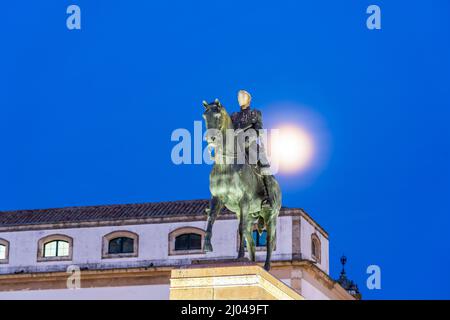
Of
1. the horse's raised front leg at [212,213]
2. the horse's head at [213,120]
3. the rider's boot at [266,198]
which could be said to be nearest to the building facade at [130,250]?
the rider's boot at [266,198]

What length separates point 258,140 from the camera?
26.0m

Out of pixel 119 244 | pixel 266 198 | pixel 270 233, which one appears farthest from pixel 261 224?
pixel 119 244

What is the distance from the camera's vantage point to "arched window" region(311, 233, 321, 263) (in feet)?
187

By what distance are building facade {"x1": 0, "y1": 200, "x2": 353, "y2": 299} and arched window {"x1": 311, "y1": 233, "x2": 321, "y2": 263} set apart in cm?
5

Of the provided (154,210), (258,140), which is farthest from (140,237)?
(258,140)

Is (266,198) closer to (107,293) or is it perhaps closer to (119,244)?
(107,293)

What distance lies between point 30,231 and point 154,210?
270 inches

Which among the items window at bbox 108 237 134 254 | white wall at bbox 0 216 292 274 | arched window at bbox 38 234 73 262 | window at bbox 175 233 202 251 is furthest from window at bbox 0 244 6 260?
window at bbox 175 233 202 251

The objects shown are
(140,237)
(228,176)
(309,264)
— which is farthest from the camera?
(140,237)

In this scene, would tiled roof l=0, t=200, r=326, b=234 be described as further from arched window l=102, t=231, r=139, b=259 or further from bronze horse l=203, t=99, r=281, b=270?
bronze horse l=203, t=99, r=281, b=270

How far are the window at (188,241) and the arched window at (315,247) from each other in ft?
19.5
